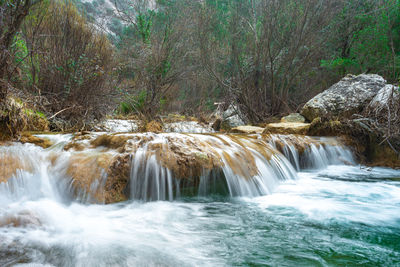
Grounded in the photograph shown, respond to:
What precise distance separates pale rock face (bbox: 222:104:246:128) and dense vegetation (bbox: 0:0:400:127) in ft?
0.81

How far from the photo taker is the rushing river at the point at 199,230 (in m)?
1.58

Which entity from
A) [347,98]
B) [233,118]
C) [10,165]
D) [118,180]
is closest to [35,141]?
[10,165]

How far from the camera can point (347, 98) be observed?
635cm

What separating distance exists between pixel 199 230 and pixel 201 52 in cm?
708

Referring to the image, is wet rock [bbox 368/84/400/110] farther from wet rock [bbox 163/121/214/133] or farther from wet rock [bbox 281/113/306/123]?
wet rock [bbox 163/121/214/133]

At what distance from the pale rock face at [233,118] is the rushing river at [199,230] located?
531 cm

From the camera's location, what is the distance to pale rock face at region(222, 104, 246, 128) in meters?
8.30

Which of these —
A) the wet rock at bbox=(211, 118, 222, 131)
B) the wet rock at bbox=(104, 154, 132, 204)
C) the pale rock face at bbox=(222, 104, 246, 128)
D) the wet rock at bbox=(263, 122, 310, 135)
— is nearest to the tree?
the wet rock at bbox=(104, 154, 132, 204)

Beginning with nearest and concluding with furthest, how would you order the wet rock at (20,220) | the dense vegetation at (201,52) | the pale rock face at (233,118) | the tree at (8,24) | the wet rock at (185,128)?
Result: 1. the wet rock at (20,220)
2. the tree at (8,24)
3. the dense vegetation at (201,52)
4. the wet rock at (185,128)
5. the pale rock face at (233,118)

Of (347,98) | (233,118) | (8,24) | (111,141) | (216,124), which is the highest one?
(8,24)

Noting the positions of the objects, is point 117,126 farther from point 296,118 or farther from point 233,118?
point 296,118

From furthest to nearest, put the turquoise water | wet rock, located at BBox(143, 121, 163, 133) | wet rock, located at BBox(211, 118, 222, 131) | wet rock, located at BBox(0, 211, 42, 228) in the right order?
wet rock, located at BBox(211, 118, 222, 131) → wet rock, located at BBox(143, 121, 163, 133) → wet rock, located at BBox(0, 211, 42, 228) → the turquoise water

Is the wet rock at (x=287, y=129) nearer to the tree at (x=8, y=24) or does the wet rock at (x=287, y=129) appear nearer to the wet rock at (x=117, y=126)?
the wet rock at (x=117, y=126)

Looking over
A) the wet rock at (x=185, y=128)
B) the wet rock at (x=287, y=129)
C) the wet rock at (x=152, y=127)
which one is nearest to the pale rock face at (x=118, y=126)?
the wet rock at (x=152, y=127)
